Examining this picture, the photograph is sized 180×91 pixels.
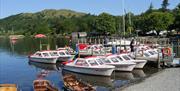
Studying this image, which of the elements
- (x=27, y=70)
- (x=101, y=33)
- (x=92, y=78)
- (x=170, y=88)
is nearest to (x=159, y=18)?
(x=101, y=33)

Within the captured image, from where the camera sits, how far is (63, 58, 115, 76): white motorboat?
44.7m

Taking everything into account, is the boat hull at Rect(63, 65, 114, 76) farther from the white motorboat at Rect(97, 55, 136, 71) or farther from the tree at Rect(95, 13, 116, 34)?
the tree at Rect(95, 13, 116, 34)

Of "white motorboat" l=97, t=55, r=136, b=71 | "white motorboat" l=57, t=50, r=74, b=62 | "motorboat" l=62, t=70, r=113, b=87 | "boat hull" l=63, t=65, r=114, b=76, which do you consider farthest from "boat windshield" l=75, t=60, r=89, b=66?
"white motorboat" l=57, t=50, r=74, b=62

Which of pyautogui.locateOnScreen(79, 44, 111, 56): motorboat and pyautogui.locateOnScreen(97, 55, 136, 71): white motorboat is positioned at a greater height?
pyautogui.locateOnScreen(79, 44, 111, 56): motorboat

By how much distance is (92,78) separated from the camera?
4525 cm

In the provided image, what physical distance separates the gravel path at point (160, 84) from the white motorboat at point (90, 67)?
22.3 ft

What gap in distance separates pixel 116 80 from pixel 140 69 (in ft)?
28.7

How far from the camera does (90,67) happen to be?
45656mm

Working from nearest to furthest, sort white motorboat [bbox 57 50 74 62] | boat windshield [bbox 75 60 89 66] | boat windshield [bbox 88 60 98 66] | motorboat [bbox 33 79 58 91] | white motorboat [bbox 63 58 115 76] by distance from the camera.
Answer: motorboat [bbox 33 79 58 91] < white motorboat [bbox 63 58 115 76] < boat windshield [bbox 88 60 98 66] < boat windshield [bbox 75 60 89 66] < white motorboat [bbox 57 50 74 62]

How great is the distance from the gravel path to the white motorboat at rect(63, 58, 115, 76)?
6801mm

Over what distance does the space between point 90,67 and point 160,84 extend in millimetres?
13093

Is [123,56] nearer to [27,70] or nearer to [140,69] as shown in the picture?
[140,69]

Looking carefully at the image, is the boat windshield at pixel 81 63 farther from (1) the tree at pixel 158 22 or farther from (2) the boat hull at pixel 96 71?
(1) the tree at pixel 158 22

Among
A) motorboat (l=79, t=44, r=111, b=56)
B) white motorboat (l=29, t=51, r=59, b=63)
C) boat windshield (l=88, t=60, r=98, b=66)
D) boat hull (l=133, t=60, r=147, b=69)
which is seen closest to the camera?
boat windshield (l=88, t=60, r=98, b=66)
